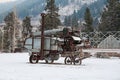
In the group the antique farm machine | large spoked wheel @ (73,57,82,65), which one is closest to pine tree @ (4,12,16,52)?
the antique farm machine

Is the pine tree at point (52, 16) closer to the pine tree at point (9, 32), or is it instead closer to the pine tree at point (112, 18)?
the pine tree at point (112, 18)

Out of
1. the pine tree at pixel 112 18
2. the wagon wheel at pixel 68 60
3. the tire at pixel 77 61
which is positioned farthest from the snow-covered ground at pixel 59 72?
the pine tree at pixel 112 18

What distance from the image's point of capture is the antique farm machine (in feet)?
79.0

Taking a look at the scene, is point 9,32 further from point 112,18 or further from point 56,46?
point 56,46

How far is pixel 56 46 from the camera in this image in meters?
24.3

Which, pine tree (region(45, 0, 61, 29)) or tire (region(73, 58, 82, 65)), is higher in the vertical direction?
pine tree (region(45, 0, 61, 29))

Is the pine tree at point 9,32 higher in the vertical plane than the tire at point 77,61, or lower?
higher

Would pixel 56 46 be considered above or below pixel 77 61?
above

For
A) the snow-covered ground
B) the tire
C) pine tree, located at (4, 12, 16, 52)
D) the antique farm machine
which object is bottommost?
the snow-covered ground

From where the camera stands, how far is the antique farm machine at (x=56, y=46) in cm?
2409

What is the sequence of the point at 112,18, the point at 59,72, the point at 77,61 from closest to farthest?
1. the point at 59,72
2. the point at 77,61
3. the point at 112,18

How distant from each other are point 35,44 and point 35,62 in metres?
1.16

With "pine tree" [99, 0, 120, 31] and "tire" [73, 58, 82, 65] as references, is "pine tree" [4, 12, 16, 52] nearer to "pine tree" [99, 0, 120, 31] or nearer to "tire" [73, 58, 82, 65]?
→ "pine tree" [99, 0, 120, 31]

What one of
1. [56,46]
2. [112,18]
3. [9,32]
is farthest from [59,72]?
[9,32]
